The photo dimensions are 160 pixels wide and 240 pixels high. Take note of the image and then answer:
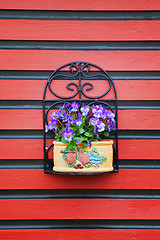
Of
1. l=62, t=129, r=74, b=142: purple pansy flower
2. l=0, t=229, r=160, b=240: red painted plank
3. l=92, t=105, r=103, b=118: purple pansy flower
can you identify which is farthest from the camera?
l=0, t=229, r=160, b=240: red painted plank

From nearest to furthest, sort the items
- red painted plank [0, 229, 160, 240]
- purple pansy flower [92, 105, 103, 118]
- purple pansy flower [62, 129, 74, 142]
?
purple pansy flower [62, 129, 74, 142]
purple pansy flower [92, 105, 103, 118]
red painted plank [0, 229, 160, 240]

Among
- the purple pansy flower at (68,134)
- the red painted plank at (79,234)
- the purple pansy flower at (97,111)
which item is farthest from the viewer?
the red painted plank at (79,234)

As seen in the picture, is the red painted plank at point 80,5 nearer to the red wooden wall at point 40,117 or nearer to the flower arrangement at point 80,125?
the red wooden wall at point 40,117

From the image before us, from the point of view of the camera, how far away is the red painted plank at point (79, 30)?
1.79 metres

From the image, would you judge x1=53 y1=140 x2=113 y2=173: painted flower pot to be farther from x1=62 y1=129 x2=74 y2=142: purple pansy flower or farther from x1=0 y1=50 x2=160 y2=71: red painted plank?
x1=0 y1=50 x2=160 y2=71: red painted plank

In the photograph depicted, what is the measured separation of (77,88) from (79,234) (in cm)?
110

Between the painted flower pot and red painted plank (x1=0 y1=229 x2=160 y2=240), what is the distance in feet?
1.79

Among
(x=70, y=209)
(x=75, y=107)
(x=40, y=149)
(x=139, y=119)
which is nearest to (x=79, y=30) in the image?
(x=75, y=107)

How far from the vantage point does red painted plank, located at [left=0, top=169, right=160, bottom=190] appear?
1.77m

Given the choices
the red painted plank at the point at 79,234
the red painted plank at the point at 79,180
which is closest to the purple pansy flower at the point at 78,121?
the red painted plank at the point at 79,180

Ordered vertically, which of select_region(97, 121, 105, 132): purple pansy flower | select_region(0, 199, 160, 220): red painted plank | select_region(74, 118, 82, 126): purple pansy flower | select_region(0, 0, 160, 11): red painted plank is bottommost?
select_region(0, 199, 160, 220): red painted plank

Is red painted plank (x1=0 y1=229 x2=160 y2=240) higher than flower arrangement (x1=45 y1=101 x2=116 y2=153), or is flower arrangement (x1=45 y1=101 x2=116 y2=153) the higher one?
flower arrangement (x1=45 y1=101 x2=116 y2=153)

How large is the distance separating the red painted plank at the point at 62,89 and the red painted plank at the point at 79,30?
0.33 metres

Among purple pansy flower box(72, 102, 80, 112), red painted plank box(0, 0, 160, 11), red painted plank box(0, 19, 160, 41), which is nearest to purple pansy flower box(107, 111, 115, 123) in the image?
purple pansy flower box(72, 102, 80, 112)
